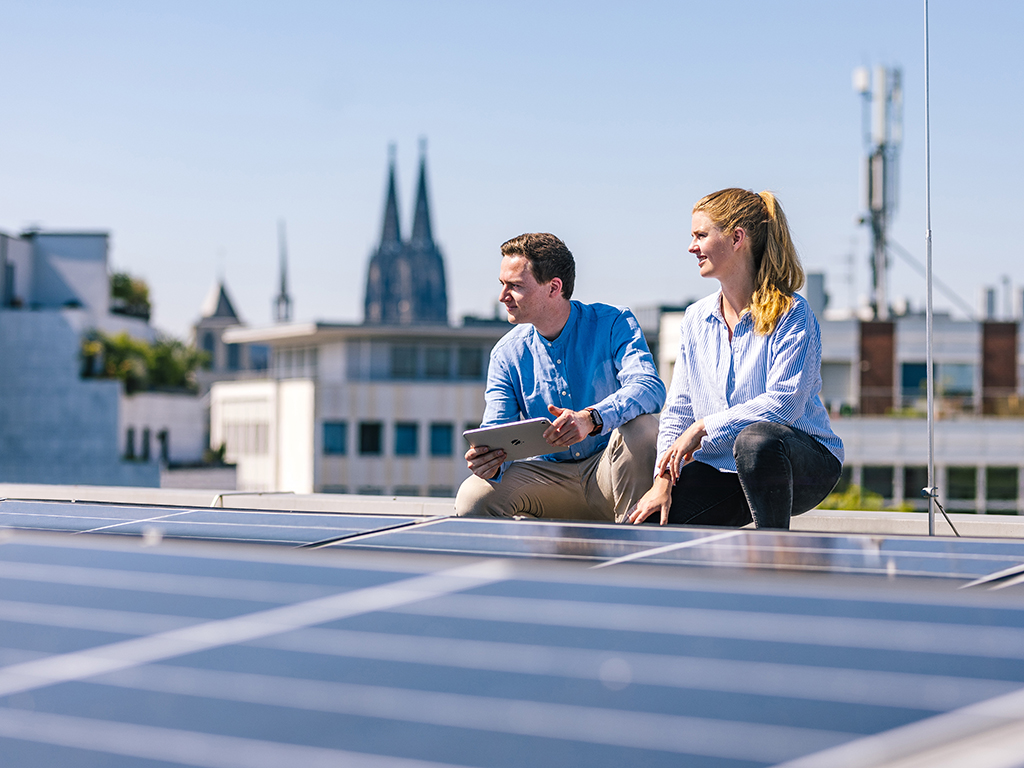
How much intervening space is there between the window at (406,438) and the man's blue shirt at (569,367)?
4907cm

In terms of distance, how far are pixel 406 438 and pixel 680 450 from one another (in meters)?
50.1

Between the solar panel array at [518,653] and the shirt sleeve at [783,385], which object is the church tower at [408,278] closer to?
the shirt sleeve at [783,385]

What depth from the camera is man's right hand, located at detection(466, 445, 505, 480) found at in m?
4.58

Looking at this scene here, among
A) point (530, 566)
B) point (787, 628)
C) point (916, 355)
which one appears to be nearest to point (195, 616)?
point (530, 566)

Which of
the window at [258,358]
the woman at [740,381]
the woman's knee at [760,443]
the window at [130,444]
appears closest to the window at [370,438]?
the window at [130,444]

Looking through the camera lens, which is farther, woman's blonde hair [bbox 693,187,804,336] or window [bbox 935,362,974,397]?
window [bbox 935,362,974,397]

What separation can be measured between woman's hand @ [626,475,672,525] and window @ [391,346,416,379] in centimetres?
5313

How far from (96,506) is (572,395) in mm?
1865

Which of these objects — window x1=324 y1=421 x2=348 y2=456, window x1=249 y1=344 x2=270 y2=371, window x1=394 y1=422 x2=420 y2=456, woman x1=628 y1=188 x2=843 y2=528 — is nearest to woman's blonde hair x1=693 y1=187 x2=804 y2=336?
woman x1=628 y1=188 x2=843 y2=528

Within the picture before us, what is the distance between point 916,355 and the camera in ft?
155

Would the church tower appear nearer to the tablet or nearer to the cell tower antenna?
the cell tower antenna

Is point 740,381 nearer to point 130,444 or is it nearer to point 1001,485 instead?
point 1001,485

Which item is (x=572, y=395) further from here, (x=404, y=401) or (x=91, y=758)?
(x=404, y=401)

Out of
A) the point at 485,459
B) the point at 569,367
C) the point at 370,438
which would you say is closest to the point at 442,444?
the point at 370,438
